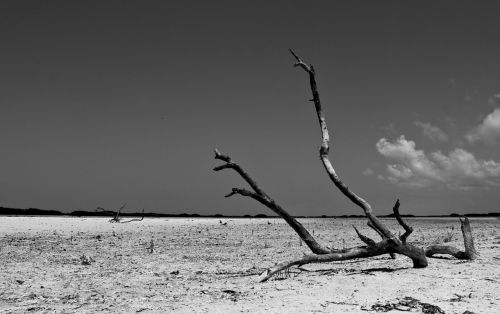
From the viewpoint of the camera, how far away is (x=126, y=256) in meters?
12.7

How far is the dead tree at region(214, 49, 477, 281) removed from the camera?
892 centimetres

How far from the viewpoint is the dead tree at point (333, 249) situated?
8.92m

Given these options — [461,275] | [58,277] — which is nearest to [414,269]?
[461,275]

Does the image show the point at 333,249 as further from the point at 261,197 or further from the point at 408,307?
the point at 408,307

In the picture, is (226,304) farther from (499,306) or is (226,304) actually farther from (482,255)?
(482,255)

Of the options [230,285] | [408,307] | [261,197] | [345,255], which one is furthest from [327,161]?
[408,307]

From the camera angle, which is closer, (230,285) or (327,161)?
(230,285)

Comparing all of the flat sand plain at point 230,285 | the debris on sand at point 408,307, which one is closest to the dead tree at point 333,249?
the flat sand plain at point 230,285

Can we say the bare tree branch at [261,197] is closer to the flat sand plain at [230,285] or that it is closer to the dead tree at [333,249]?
the dead tree at [333,249]

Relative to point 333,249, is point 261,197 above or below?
above

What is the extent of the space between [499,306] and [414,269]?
120 inches

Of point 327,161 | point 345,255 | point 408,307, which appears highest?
point 327,161

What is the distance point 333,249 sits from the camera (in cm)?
912

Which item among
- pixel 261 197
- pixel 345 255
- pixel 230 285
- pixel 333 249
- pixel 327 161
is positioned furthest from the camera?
pixel 327 161
